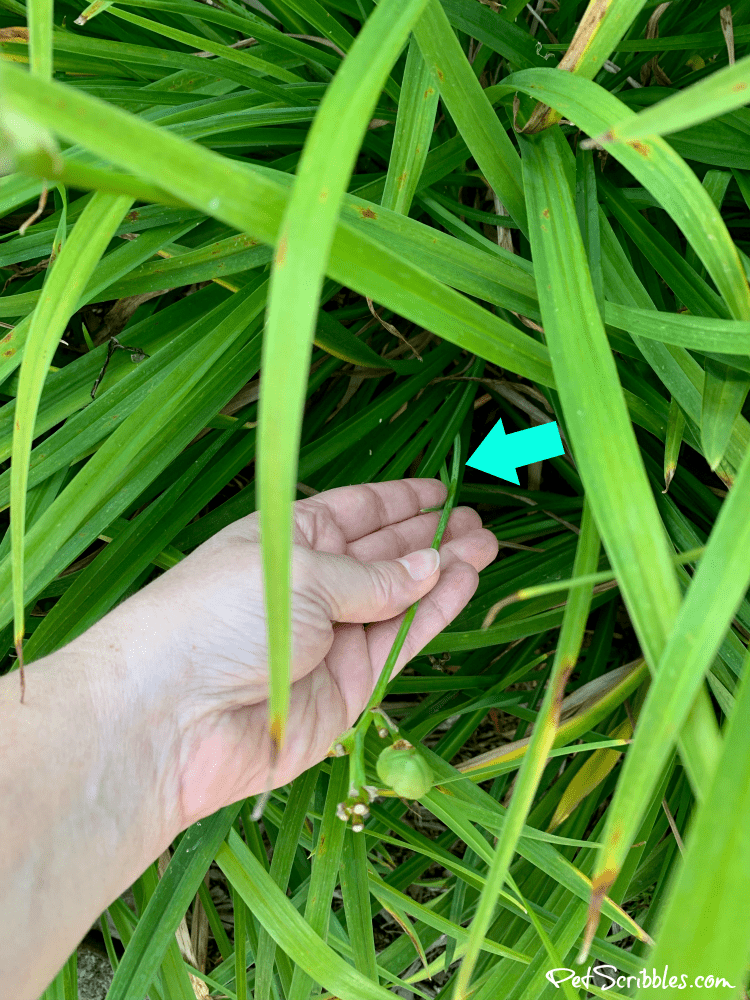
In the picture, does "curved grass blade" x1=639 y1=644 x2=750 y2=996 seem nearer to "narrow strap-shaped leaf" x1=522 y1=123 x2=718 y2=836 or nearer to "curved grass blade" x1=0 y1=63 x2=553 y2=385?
"narrow strap-shaped leaf" x1=522 y1=123 x2=718 y2=836

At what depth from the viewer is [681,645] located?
318mm

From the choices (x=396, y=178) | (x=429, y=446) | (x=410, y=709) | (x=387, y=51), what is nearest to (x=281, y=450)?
(x=387, y=51)

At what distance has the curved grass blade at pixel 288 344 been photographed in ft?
0.84

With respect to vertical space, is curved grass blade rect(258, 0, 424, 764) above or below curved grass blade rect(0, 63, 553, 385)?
below

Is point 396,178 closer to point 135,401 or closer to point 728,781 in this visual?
point 135,401

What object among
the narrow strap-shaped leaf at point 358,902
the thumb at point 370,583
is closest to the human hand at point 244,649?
A: the thumb at point 370,583

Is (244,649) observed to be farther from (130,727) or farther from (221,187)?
(221,187)

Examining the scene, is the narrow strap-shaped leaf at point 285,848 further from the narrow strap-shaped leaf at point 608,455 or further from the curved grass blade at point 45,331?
the narrow strap-shaped leaf at point 608,455

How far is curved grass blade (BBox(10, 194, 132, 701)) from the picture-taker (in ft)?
1.45

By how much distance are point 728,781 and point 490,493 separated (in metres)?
0.76

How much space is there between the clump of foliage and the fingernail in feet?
0.32

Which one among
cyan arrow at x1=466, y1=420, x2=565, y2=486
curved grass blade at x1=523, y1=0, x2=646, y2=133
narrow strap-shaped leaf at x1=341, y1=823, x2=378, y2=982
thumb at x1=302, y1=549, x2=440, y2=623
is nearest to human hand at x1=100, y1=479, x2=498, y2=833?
thumb at x1=302, y1=549, x2=440, y2=623

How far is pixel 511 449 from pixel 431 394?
0.49ft

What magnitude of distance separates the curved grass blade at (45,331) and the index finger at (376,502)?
17.5 inches
